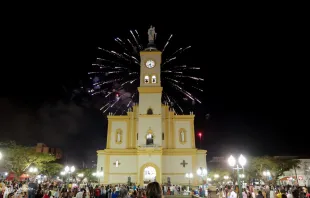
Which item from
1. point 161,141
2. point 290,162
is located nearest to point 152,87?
point 161,141

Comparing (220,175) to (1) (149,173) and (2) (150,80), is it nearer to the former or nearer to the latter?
(1) (149,173)

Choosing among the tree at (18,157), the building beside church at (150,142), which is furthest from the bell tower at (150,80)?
the tree at (18,157)

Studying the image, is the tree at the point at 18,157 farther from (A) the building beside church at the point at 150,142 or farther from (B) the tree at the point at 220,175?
(B) the tree at the point at 220,175

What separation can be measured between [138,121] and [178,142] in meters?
6.65

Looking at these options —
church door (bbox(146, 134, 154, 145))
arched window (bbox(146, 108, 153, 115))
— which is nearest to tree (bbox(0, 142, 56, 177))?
church door (bbox(146, 134, 154, 145))

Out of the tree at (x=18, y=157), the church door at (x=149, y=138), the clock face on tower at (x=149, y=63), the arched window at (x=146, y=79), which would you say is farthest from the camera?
Answer: the clock face on tower at (x=149, y=63)

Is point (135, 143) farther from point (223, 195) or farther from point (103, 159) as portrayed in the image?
point (223, 195)

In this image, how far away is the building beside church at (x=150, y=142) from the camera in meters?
34.1

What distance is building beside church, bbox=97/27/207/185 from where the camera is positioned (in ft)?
112

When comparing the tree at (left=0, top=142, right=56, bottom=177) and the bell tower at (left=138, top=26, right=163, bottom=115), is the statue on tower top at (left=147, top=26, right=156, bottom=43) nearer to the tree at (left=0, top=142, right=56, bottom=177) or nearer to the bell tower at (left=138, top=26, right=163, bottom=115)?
the bell tower at (left=138, top=26, right=163, bottom=115)

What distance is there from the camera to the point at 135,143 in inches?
1471

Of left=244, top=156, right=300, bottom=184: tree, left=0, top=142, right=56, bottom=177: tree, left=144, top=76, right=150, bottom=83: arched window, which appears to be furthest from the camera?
left=244, top=156, right=300, bottom=184: tree

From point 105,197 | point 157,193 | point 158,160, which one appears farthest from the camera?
point 158,160

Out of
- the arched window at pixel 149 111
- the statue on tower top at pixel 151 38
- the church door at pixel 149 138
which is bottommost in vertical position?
the church door at pixel 149 138
